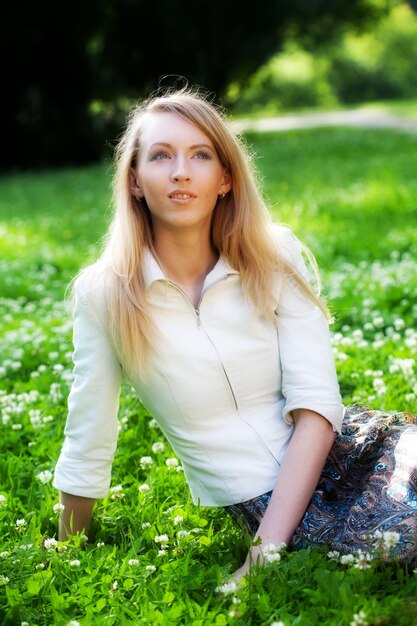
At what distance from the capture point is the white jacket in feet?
10.5

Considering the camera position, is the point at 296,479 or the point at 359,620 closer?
the point at 359,620

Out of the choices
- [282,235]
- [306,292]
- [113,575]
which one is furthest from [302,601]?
[282,235]

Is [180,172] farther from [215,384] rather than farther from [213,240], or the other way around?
[215,384]

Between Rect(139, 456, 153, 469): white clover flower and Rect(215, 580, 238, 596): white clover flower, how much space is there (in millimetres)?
1210

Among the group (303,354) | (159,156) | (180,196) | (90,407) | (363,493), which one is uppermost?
(159,156)

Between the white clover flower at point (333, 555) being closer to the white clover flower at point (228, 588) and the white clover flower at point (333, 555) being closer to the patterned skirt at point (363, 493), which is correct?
the patterned skirt at point (363, 493)

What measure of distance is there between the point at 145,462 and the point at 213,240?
1076 mm

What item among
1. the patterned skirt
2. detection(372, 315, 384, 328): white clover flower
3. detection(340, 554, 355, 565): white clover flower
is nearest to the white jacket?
the patterned skirt

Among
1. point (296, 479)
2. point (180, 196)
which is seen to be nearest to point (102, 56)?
point (180, 196)

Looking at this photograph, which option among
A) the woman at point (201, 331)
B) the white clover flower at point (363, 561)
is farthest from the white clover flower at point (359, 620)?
the woman at point (201, 331)

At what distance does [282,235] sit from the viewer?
3.47 metres

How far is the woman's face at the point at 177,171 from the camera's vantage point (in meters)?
3.18

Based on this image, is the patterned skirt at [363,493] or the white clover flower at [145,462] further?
the white clover flower at [145,462]

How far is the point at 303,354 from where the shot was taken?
3.24 metres
